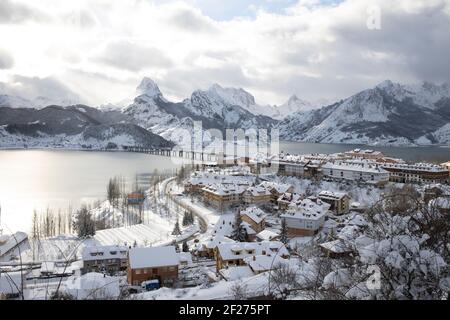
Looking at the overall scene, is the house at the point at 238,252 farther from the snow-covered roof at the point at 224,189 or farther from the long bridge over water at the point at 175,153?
the long bridge over water at the point at 175,153

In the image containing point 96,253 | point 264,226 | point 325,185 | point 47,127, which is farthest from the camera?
point 47,127

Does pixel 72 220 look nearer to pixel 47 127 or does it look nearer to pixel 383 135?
pixel 47 127

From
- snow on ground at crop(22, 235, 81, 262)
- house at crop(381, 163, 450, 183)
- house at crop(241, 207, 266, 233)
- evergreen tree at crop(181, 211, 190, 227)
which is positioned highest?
house at crop(381, 163, 450, 183)

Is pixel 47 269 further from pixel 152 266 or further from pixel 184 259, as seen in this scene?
pixel 184 259

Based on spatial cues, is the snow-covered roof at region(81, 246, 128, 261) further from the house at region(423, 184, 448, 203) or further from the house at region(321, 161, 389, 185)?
the house at region(321, 161, 389, 185)

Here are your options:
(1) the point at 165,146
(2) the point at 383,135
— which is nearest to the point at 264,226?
(1) the point at 165,146

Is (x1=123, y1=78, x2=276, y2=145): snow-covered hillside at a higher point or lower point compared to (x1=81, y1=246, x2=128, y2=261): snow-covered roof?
higher

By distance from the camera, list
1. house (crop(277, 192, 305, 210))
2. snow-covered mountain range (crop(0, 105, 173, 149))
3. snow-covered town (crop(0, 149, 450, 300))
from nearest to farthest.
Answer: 1. snow-covered town (crop(0, 149, 450, 300))
2. house (crop(277, 192, 305, 210))
3. snow-covered mountain range (crop(0, 105, 173, 149))

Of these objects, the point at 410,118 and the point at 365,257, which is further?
the point at 410,118

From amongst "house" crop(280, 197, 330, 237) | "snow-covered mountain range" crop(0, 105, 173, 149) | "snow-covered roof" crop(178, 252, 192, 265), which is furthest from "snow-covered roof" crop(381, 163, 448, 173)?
"snow-covered mountain range" crop(0, 105, 173, 149)
